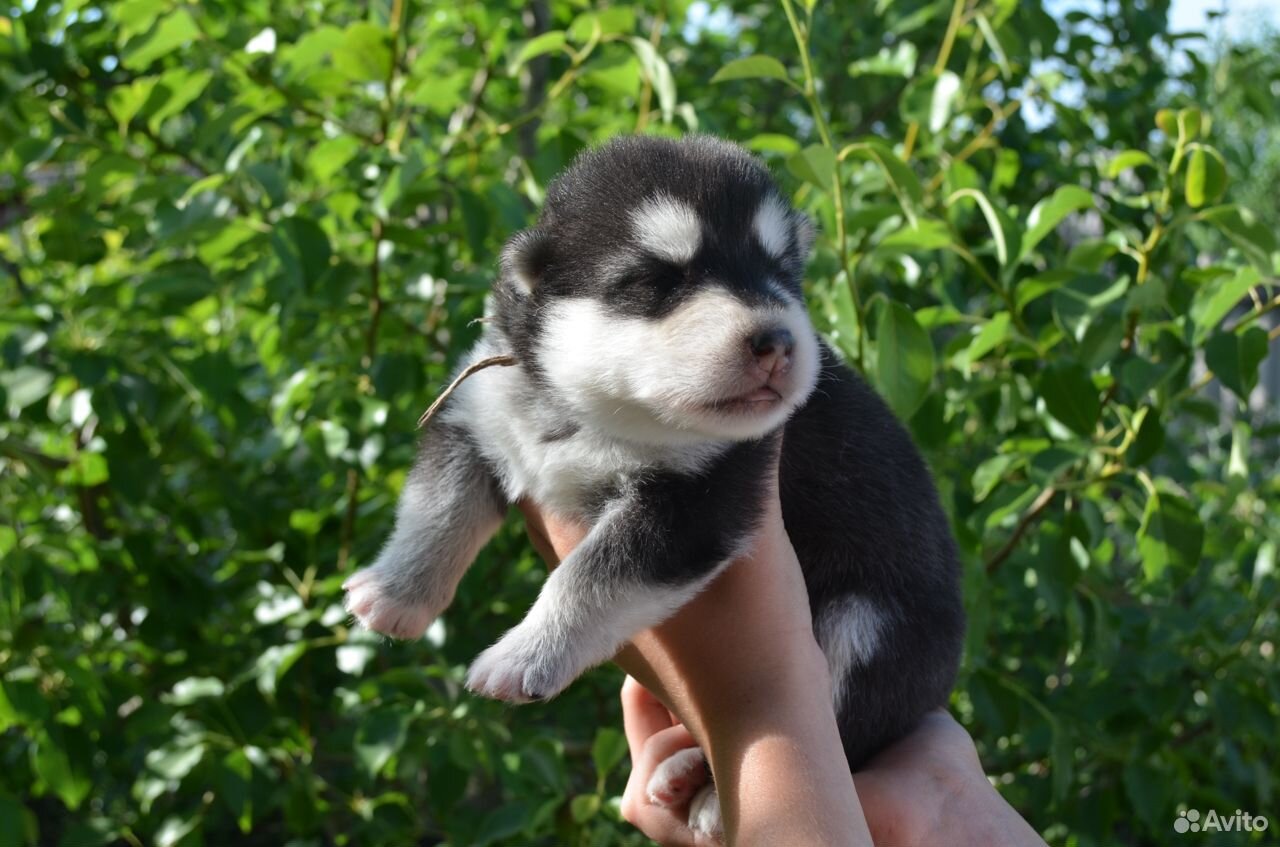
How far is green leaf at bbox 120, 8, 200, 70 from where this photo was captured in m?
2.99

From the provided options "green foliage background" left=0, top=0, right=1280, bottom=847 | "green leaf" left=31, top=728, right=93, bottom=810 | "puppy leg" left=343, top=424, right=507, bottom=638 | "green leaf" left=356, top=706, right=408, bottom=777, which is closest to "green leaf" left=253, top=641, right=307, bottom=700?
"green foliage background" left=0, top=0, right=1280, bottom=847

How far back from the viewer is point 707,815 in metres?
2.69

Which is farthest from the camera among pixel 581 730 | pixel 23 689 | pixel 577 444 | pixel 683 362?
pixel 581 730

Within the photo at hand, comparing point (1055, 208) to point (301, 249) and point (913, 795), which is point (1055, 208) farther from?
point (301, 249)

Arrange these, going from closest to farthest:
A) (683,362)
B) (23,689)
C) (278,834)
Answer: (683,362) → (23,689) → (278,834)

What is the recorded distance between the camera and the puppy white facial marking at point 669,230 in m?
2.23

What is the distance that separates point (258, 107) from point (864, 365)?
187 centimetres

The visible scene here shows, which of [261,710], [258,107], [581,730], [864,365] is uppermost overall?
[258,107]

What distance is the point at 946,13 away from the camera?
4.16 m

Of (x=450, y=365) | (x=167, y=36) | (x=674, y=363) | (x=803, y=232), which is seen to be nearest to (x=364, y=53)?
(x=167, y=36)

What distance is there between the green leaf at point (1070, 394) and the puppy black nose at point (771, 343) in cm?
99

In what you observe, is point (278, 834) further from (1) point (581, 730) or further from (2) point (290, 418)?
(2) point (290, 418)

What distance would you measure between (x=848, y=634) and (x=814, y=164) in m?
1.10

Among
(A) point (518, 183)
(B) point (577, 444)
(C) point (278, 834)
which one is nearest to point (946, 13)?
(A) point (518, 183)
